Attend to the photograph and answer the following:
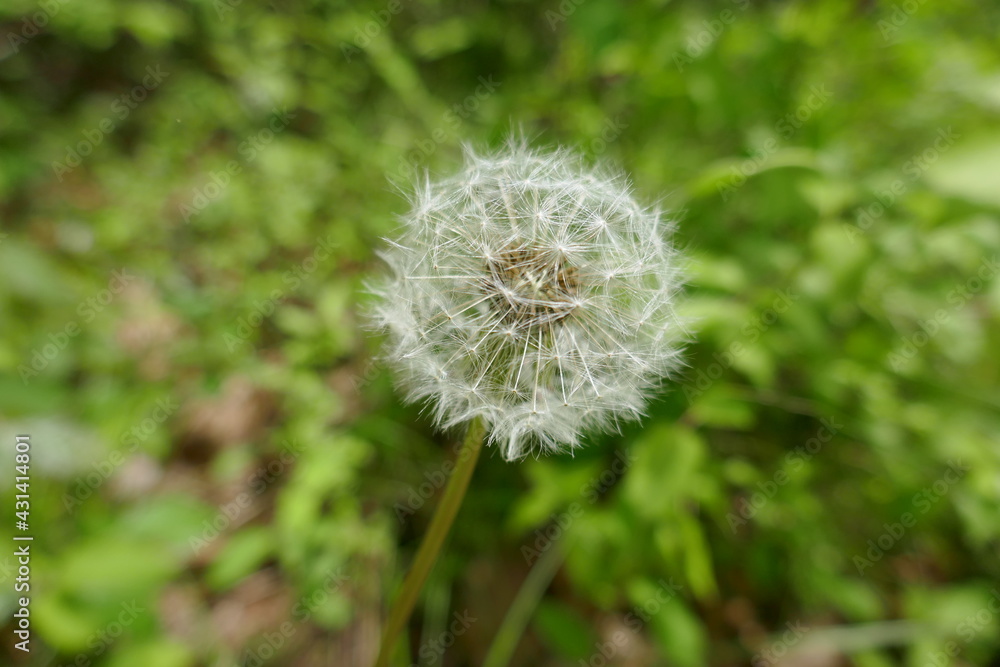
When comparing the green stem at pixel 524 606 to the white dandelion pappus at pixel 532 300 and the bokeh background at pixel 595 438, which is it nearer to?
the bokeh background at pixel 595 438

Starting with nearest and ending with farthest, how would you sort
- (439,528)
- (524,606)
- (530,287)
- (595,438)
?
(439,528)
(530,287)
(595,438)
(524,606)

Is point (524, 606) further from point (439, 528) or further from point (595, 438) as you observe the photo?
point (439, 528)

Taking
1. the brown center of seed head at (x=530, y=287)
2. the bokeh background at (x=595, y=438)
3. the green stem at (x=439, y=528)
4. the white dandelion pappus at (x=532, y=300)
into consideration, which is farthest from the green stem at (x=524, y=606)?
the brown center of seed head at (x=530, y=287)

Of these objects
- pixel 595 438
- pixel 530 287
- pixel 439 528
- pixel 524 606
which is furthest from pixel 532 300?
pixel 524 606

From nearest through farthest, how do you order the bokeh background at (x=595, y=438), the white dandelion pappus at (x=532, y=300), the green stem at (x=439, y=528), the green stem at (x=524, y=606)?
1. the green stem at (x=439, y=528)
2. the white dandelion pappus at (x=532, y=300)
3. the bokeh background at (x=595, y=438)
4. the green stem at (x=524, y=606)

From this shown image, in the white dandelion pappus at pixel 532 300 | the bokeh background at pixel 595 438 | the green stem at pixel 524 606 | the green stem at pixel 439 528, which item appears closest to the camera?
the green stem at pixel 439 528

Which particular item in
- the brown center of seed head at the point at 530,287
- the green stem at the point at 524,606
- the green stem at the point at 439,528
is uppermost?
the brown center of seed head at the point at 530,287

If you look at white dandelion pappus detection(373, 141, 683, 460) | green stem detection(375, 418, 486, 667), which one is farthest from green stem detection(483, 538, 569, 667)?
white dandelion pappus detection(373, 141, 683, 460)
